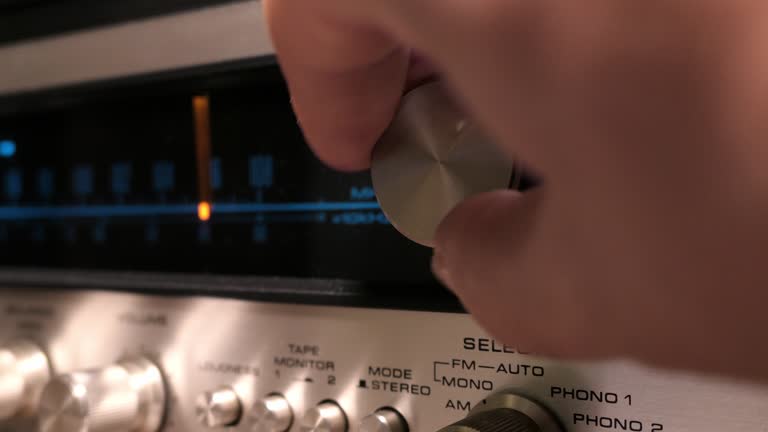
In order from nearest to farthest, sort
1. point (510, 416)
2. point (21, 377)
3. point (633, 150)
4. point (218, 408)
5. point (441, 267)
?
point (633, 150) → point (441, 267) → point (510, 416) → point (218, 408) → point (21, 377)

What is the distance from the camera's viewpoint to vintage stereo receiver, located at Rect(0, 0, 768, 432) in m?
0.43

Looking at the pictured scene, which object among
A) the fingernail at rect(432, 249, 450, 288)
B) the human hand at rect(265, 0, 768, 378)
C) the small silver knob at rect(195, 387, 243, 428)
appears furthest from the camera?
the small silver knob at rect(195, 387, 243, 428)

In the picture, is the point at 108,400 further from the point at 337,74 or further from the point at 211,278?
the point at 337,74

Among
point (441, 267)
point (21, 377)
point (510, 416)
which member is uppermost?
point (441, 267)

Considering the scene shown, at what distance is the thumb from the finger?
0.23ft

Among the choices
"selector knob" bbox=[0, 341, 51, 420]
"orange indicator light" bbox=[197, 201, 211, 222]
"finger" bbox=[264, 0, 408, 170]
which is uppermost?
"finger" bbox=[264, 0, 408, 170]

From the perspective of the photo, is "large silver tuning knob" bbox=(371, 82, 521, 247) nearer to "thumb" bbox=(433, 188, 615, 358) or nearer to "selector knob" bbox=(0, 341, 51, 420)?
"thumb" bbox=(433, 188, 615, 358)

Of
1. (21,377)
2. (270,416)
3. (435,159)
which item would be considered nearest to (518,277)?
(435,159)

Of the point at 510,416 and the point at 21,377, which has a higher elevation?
the point at 510,416

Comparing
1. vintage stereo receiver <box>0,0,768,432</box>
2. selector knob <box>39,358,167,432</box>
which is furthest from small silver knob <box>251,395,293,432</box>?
selector knob <box>39,358,167,432</box>

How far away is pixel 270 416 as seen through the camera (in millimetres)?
476

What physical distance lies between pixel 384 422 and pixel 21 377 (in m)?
0.32

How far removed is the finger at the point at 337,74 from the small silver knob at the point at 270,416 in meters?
0.18

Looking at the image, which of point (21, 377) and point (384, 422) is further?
point (21, 377)
